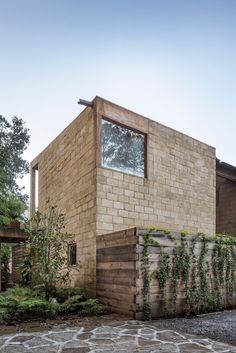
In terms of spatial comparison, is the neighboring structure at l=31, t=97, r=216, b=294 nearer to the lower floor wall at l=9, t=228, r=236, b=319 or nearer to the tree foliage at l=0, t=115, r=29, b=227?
the lower floor wall at l=9, t=228, r=236, b=319

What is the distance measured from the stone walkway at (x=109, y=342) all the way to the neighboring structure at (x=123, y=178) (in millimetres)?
2758

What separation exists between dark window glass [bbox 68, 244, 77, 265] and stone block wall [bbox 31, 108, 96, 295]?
33 centimetres

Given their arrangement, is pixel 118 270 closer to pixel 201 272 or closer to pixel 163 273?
pixel 163 273

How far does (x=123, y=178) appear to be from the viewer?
8742 mm

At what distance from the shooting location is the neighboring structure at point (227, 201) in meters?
13.5

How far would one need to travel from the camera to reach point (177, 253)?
7176 millimetres

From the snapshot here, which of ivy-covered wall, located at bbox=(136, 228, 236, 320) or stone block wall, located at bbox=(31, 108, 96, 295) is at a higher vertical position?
stone block wall, located at bbox=(31, 108, 96, 295)

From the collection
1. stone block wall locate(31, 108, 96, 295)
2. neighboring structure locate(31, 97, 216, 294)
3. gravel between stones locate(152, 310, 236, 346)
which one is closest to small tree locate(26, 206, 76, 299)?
stone block wall locate(31, 108, 96, 295)

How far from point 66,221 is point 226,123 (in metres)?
7.86

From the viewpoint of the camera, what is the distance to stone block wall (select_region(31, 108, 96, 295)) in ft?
27.5

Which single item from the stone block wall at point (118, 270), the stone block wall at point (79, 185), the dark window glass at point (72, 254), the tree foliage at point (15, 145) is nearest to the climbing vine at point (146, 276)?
the stone block wall at point (118, 270)

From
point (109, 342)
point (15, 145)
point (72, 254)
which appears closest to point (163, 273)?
point (109, 342)

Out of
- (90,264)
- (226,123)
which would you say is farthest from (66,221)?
(226,123)

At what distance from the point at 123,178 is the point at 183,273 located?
2.99 metres
